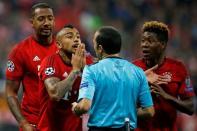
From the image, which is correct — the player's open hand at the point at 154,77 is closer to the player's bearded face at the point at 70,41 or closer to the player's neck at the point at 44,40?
the player's bearded face at the point at 70,41

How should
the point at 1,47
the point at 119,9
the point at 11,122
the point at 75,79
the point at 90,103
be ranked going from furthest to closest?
the point at 119,9
the point at 1,47
the point at 11,122
the point at 75,79
the point at 90,103

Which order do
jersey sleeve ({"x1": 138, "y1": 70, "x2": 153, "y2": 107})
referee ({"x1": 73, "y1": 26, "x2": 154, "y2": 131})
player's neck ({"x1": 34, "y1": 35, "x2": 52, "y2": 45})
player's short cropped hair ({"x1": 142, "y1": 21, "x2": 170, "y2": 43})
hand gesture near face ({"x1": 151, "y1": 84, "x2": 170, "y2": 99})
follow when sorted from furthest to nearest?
player's neck ({"x1": 34, "y1": 35, "x2": 52, "y2": 45}) < player's short cropped hair ({"x1": 142, "y1": 21, "x2": 170, "y2": 43}) < hand gesture near face ({"x1": 151, "y1": 84, "x2": 170, "y2": 99}) < jersey sleeve ({"x1": 138, "y1": 70, "x2": 153, "y2": 107}) < referee ({"x1": 73, "y1": 26, "x2": 154, "y2": 131})

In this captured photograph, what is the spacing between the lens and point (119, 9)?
17422mm

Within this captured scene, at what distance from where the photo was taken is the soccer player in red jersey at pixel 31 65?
26.4 feet

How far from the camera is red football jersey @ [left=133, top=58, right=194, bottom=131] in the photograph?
756cm

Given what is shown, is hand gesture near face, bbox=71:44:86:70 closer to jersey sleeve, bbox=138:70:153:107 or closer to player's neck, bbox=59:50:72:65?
player's neck, bbox=59:50:72:65

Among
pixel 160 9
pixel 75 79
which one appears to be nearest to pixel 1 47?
pixel 160 9

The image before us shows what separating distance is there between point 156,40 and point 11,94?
1.82 m

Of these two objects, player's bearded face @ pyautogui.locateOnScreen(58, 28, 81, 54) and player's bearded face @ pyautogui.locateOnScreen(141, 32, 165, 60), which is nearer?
player's bearded face @ pyautogui.locateOnScreen(58, 28, 81, 54)

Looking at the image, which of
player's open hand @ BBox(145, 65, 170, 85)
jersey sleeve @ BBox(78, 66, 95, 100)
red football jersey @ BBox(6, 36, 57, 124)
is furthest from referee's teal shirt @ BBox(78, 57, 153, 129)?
red football jersey @ BBox(6, 36, 57, 124)

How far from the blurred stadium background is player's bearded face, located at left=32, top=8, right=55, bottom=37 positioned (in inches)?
286

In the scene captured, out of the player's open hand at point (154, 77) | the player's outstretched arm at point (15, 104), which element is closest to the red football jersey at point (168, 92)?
the player's open hand at point (154, 77)

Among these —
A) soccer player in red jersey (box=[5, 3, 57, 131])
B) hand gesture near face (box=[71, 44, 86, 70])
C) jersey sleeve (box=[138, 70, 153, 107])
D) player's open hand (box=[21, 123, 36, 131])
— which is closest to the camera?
jersey sleeve (box=[138, 70, 153, 107])

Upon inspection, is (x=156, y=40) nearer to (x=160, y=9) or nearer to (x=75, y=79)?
(x=75, y=79)
